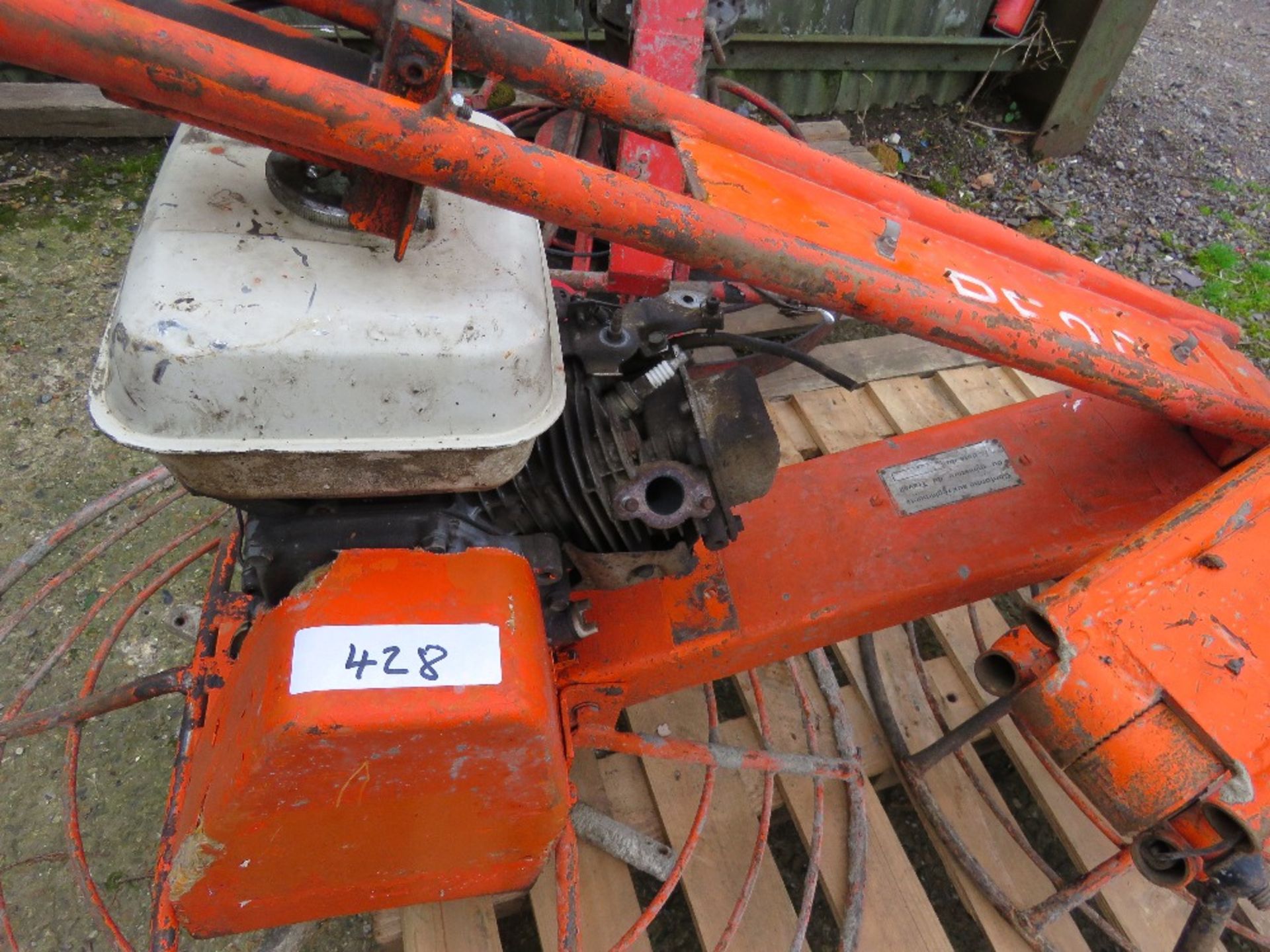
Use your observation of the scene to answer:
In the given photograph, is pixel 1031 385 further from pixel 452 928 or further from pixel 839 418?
pixel 452 928

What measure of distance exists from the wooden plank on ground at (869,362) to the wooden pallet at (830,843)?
30.6 inches

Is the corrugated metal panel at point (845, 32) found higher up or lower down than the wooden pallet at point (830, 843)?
higher up

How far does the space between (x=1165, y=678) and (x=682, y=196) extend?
2.82ft

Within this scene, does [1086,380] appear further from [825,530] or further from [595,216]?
[595,216]

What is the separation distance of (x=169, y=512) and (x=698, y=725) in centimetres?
151

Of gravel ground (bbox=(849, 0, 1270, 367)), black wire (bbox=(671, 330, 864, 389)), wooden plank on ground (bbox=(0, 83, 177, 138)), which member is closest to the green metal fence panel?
gravel ground (bbox=(849, 0, 1270, 367))

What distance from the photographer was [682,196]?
35.8 inches

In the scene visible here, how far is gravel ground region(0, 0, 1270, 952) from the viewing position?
1.75m

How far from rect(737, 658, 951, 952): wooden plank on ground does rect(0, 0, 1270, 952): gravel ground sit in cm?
33

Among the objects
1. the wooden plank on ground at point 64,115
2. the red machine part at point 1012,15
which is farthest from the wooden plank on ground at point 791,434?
the red machine part at point 1012,15

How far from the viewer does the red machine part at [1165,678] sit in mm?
1036

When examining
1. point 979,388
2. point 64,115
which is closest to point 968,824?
point 979,388

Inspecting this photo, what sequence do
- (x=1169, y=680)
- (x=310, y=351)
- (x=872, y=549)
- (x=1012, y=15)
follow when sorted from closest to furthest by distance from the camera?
(x=310, y=351) < (x=1169, y=680) < (x=872, y=549) < (x=1012, y=15)

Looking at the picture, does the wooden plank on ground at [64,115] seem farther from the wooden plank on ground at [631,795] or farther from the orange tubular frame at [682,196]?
the wooden plank on ground at [631,795]
